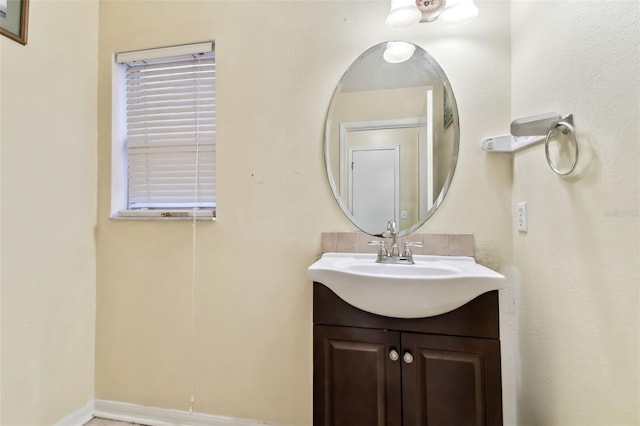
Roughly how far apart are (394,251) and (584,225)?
0.60m

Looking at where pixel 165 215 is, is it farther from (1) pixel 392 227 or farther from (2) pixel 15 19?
(1) pixel 392 227

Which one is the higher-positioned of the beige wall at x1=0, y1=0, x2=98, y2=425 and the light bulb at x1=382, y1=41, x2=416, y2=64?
the light bulb at x1=382, y1=41, x2=416, y2=64

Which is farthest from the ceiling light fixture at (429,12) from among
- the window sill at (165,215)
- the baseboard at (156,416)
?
the baseboard at (156,416)

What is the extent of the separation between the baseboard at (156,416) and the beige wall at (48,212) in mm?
117

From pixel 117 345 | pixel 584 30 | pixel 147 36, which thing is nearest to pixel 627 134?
pixel 584 30

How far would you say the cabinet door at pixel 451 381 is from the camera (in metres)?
0.91

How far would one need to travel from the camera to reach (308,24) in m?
1.35

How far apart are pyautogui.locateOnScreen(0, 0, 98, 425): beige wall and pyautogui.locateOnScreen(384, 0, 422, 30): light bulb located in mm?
1554

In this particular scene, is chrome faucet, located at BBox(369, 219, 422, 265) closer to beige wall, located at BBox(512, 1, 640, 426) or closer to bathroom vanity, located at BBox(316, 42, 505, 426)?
bathroom vanity, located at BBox(316, 42, 505, 426)

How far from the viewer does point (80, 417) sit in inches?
56.1

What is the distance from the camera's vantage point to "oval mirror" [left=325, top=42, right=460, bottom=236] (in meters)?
1.24

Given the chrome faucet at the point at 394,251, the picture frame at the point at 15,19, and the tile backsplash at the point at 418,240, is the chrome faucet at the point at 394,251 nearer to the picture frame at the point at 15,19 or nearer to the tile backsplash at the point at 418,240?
the tile backsplash at the point at 418,240

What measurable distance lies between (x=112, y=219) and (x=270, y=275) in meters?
0.94

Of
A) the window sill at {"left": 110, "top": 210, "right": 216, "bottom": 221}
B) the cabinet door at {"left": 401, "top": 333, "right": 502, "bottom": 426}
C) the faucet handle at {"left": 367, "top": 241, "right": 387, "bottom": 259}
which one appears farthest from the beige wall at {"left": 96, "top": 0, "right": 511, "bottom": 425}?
the cabinet door at {"left": 401, "top": 333, "right": 502, "bottom": 426}
